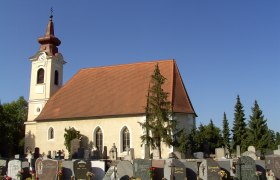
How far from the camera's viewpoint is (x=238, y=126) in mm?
33844

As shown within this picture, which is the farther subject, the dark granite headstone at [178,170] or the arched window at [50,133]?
the arched window at [50,133]

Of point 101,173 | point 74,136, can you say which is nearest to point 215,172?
point 101,173

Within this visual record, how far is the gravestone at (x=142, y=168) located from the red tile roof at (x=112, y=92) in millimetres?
11247

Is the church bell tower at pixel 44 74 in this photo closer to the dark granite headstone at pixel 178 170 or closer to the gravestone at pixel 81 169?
the gravestone at pixel 81 169

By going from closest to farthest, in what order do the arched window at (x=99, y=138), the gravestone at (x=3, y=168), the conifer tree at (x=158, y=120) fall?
the gravestone at (x=3, y=168)
the conifer tree at (x=158, y=120)
the arched window at (x=99, y=138)

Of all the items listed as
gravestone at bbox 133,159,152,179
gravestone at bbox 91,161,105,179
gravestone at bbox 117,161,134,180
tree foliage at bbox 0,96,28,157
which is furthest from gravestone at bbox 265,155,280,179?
tree foliage at bbox 0,96,28,157

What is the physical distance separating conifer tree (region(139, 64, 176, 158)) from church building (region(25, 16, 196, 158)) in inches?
50.4

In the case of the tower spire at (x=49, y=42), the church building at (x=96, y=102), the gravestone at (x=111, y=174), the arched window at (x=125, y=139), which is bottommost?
the gravestone at (x=111, y=174)

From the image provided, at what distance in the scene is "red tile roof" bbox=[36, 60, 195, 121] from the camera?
28.2m

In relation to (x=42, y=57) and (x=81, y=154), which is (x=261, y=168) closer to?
(x=81, y=154)

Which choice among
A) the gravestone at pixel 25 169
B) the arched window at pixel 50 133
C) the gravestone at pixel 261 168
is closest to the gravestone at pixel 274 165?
the gravestone at pixel 261 168

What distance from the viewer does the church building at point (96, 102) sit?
1089 inches

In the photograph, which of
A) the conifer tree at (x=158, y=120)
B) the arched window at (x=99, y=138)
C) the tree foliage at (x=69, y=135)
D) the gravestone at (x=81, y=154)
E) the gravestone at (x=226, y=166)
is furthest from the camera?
the arched window at (x=99, y=138)

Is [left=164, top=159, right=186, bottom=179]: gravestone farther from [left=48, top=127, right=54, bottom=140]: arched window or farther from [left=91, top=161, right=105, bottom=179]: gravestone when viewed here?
[left=48, top=127, right=54, bottom=140]: arched window
